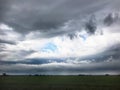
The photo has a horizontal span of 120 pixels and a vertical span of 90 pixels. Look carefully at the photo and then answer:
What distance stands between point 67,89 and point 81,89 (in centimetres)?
119

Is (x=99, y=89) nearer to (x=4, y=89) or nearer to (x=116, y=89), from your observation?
(x=116, y=89)

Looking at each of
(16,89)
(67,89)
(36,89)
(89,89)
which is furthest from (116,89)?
(16,89)

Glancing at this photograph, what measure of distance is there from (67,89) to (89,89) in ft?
5.98

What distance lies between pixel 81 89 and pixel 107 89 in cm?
215

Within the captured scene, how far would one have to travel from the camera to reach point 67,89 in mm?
24000

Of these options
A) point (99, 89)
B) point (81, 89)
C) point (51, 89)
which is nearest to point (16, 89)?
point (51, 89)

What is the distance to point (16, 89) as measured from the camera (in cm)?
2375

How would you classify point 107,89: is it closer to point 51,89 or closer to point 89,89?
point 89,89

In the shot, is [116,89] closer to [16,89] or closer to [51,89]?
[51,89]

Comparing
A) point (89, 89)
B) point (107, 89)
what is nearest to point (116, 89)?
point (107, 89)

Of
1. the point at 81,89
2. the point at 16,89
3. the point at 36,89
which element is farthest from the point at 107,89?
the point at 16,89

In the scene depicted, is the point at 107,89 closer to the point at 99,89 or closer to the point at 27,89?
the point at 99,89

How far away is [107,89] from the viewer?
2372cm

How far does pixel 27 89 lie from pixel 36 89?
824mm
